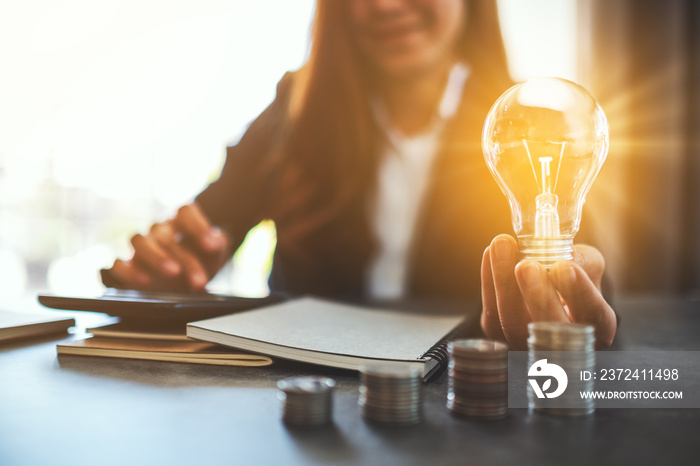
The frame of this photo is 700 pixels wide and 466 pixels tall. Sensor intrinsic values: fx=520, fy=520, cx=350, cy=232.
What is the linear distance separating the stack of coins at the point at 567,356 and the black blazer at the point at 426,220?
124cm

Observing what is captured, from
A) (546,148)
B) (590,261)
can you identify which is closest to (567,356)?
(590,261)

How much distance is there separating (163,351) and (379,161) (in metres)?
1.30

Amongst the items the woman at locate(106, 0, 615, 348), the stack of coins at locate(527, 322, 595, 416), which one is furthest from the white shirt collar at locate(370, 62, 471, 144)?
the stack of coins at locate(527, 322, 595, 416)

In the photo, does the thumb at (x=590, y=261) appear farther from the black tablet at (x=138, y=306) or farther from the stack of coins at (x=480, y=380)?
the black tablet at (x=138, y=306)

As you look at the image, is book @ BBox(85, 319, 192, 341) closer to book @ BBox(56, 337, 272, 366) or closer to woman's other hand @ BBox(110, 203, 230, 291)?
book @ BBox(56, 337, 272, 366)

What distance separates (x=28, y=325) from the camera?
75cm

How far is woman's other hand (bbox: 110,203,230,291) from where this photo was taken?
3.22 ft

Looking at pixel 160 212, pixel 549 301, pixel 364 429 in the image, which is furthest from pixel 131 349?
pixel 160 212

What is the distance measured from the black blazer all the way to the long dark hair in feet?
0.17

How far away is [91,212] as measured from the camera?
439 cm

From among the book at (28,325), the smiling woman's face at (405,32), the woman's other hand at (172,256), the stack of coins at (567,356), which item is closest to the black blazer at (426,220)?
the smiling woman's face at (405,32)

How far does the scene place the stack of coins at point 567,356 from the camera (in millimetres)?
398

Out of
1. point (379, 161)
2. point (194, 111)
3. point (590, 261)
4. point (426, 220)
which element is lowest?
point (590, 261)

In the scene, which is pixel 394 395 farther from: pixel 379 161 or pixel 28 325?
pixel 379 161
